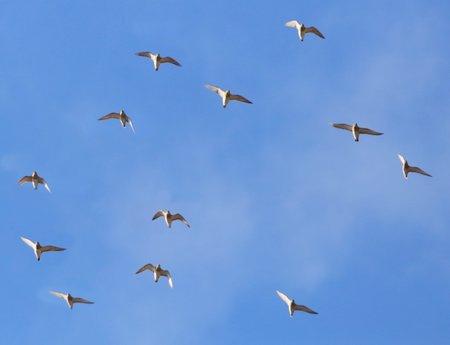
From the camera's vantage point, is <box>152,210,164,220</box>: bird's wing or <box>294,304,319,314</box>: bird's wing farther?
<box>152,210,164,220</box>: bird's wing

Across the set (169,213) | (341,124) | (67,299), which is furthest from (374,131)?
(67,299)

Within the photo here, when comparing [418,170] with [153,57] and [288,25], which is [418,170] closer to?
[288,25]

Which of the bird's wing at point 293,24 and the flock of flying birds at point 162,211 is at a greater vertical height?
the bird's wing at point 293,24

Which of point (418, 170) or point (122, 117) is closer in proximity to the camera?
point (418, 170)

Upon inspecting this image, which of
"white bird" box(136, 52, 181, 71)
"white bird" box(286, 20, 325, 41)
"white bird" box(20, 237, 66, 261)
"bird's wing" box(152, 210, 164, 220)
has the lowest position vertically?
"white bird" box(20, 237, 66, 261)

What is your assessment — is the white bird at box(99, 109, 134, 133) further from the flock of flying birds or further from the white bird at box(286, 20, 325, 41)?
the white bird at box(286, 20, 325, 41)

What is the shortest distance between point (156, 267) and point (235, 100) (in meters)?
16.2

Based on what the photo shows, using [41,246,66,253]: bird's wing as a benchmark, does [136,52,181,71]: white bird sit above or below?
above

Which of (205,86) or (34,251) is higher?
(205,86)

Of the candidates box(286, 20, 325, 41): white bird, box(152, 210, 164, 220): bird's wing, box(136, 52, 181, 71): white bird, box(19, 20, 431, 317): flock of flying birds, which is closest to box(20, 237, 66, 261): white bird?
box(19, 20, 431, 317): flock of flying birds

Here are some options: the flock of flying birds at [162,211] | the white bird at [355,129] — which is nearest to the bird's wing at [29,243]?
the flock of flying birds at [162,211]

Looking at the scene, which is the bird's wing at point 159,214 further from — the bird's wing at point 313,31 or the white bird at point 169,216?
the bird's wing at point 313,31

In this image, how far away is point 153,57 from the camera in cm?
7644

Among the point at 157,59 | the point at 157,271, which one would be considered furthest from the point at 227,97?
the point at 157,271
